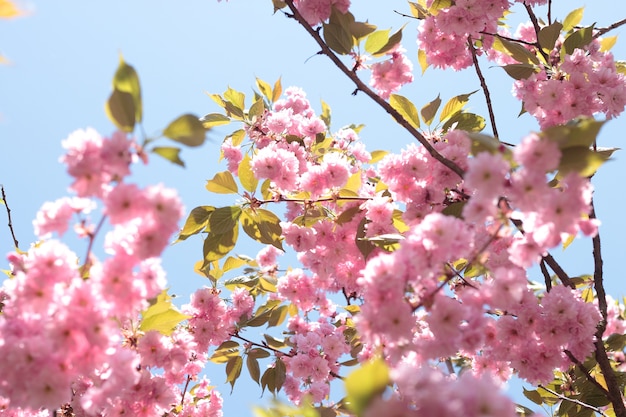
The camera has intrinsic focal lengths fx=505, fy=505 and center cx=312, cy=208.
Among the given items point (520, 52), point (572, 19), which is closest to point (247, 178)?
point (520, 52)

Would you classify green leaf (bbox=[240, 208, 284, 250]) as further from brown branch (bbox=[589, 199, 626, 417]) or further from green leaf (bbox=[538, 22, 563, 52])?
green leaf (bbox=[538, 22, 563, 52])

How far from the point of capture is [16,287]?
132 centimetres

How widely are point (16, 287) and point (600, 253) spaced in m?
2.55

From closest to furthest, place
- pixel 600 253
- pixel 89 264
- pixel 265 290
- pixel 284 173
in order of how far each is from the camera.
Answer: pixel 89 264, pixel 600 253, pixel 284 173, pixel 265 290

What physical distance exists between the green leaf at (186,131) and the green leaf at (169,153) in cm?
3

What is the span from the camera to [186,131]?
127cm

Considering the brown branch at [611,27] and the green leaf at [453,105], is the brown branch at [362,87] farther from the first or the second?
the brown branch at [611,27]

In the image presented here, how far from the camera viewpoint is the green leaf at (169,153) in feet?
4.22

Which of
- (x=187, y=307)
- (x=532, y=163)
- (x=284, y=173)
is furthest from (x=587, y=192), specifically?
(x=187, y=307)

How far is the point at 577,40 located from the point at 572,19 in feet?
2.04

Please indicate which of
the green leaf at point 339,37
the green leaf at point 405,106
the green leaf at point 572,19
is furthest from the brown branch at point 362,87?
the green leaf at point 572,19

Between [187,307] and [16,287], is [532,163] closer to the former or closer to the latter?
[16,287]

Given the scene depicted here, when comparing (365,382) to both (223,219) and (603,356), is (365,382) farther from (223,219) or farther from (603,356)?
(603,356)

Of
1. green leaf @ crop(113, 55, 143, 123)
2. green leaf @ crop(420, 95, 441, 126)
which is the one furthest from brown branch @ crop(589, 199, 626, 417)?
green leaf @ crop(113, 55, 143, 123)
